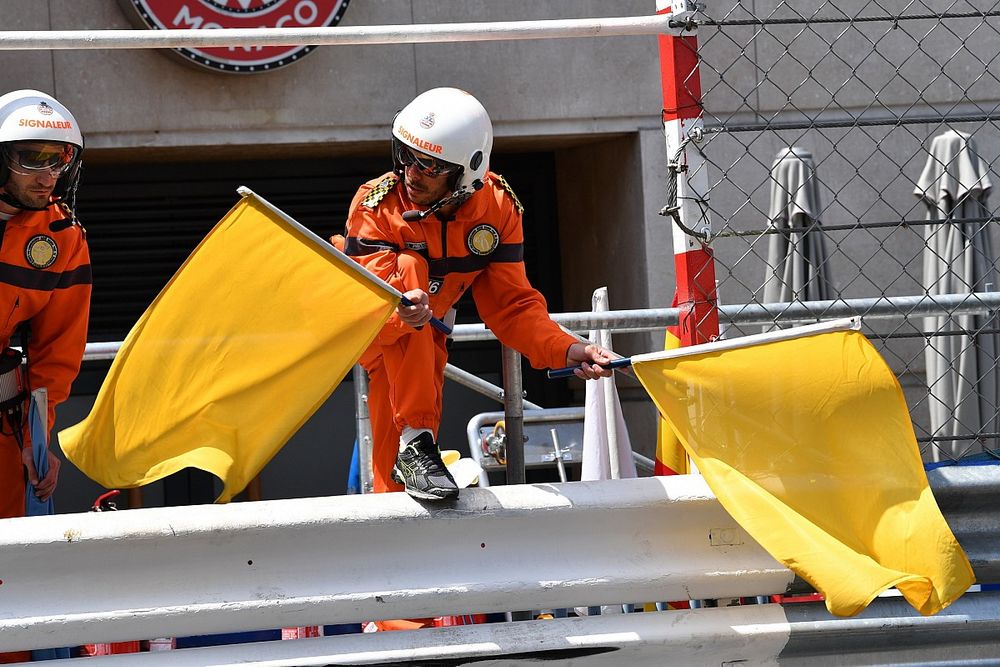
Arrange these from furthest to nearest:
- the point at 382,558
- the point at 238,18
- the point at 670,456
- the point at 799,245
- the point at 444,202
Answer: the point at 238,18 < the point at 799,245 < the point at 670,456 < the point at 444,202 < the point at 382,558

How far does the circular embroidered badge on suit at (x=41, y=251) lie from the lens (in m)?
3.81

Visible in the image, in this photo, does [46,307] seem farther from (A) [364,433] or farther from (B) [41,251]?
(A) [364,433]

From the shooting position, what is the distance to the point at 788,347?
314cm

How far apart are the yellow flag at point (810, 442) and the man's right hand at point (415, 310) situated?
61 centimetres

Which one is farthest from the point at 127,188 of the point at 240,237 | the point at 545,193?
the point at 240,237

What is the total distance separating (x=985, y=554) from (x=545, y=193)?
731cm

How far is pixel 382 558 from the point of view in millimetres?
3082

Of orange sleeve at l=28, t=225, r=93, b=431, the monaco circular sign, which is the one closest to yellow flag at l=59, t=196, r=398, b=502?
orange sleeve at l=28, t=225, r=93, b=431

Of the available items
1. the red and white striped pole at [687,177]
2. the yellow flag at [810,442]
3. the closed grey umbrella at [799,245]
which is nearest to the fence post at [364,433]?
the red and white striped pole at [687,177]

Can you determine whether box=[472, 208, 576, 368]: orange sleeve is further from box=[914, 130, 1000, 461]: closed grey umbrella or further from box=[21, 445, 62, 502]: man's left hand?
box=[914, 130, 1000, 461]: closed grey umbrella

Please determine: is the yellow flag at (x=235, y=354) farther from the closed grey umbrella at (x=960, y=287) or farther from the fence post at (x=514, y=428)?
the closed grey umbrella at (x=960, y=287)

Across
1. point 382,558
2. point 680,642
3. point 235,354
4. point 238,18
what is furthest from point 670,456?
point 238,18

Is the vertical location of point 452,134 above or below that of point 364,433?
above

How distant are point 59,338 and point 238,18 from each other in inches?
204
